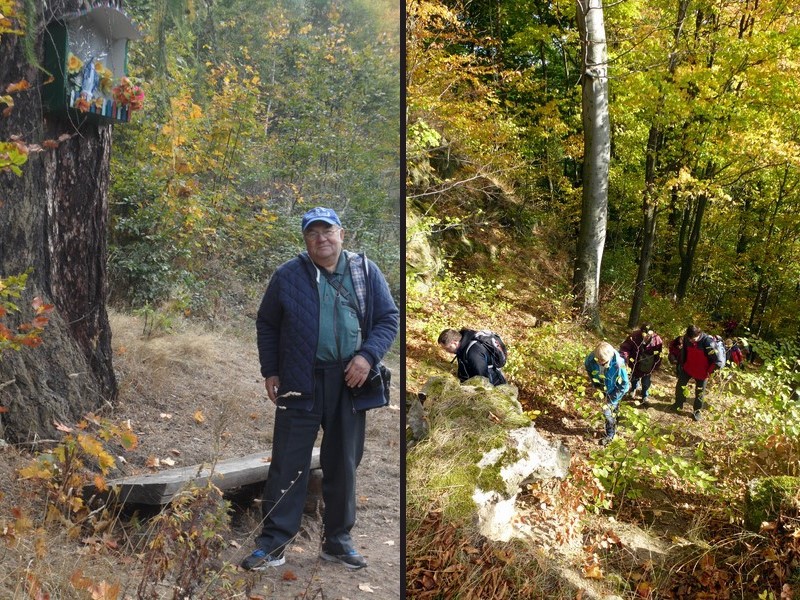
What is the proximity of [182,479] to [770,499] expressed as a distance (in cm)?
358

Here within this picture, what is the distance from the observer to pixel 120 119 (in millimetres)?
2242

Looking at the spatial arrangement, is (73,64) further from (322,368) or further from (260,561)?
(260,561)

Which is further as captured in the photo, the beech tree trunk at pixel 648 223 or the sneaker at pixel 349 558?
the beech tree trunk at pixel 648 223

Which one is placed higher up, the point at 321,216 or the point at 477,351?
the point at 321,216

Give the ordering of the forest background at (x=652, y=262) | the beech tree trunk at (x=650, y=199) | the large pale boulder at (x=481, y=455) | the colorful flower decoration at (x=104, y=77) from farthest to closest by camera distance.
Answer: the beech tree trunk at (x=650, y=199)
the forest background at (x=652, y=262)
the large pale boulder at (x=481, y=455)
the colorful flower decoration at (x=104, y=77)

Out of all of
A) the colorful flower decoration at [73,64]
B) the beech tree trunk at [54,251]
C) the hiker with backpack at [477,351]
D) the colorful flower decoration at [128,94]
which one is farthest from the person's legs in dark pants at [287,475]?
the hiker with backpack at [477,351]

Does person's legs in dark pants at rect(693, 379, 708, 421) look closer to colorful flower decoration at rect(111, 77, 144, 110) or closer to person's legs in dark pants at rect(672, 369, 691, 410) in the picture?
person's legs in dark pants at rect(672, 369, 691, 410)

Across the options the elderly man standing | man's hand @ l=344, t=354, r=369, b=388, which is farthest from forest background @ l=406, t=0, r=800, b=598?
man's hand @ l=344, t=354, r=369, b=388

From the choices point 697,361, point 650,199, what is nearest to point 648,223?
point 650,199

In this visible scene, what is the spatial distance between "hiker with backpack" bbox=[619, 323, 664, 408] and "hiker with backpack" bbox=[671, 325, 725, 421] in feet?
0.52

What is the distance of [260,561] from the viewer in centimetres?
240

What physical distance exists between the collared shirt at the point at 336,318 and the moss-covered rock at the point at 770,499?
122 inches

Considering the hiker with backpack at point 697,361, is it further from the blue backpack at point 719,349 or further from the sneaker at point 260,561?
the sneaker at point 260,561

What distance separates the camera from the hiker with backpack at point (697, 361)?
15.3 ft
